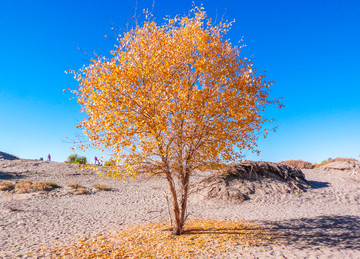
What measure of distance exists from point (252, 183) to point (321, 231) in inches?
318

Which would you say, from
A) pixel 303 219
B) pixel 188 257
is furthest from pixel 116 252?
pixel 303 219

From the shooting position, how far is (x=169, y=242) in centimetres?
914

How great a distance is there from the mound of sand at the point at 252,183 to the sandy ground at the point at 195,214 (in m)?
0.50

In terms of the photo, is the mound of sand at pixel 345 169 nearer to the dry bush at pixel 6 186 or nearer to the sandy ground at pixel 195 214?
the sandy ground at pixel 195 214

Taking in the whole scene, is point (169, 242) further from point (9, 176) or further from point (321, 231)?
point (9, 176)

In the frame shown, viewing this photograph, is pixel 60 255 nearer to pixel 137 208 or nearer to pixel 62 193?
pixel 137 208

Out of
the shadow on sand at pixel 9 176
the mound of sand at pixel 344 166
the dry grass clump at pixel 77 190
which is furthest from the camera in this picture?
the mound of sand at pixel 344 166

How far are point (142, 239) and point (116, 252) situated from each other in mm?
1429

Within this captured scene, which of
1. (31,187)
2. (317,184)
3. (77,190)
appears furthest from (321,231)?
(31,187)

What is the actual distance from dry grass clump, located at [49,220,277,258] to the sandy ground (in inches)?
26.1

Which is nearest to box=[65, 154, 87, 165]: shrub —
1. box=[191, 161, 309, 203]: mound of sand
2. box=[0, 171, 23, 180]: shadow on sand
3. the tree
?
box=[0, 171, 23, 180]: shadow on sand

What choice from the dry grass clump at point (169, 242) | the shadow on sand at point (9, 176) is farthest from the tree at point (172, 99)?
the shadow on sand at point (9, 176)

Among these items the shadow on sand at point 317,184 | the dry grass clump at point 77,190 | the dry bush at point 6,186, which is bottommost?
the shadow on sand at point 317,184

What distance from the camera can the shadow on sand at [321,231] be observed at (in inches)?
346
